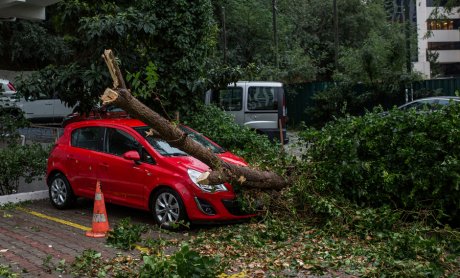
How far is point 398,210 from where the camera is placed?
767 centimetres

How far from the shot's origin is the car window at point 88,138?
893 cm

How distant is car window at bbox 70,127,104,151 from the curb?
144 centimetres

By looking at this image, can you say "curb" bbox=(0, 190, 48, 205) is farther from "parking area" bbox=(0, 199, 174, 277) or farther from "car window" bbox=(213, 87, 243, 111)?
"car window" bbox=(213, 87, 243, 111)

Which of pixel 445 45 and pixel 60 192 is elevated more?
pixel 445 45

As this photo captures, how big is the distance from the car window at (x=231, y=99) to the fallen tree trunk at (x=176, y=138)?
866 cm

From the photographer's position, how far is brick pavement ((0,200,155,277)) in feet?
20.6

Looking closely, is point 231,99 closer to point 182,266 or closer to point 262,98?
point 262,98

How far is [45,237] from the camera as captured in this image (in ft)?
24.3

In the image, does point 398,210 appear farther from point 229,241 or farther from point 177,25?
point 177,25

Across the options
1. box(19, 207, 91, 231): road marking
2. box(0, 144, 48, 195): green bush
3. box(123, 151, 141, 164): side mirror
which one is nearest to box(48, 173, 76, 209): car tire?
box(19, 207, 91, 231): road marking

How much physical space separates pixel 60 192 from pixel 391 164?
525 cm

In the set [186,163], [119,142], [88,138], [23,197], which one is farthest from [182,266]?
[23,197]

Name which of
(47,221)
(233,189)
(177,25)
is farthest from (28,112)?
(233,189)

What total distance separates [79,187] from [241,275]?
4.27 metres
